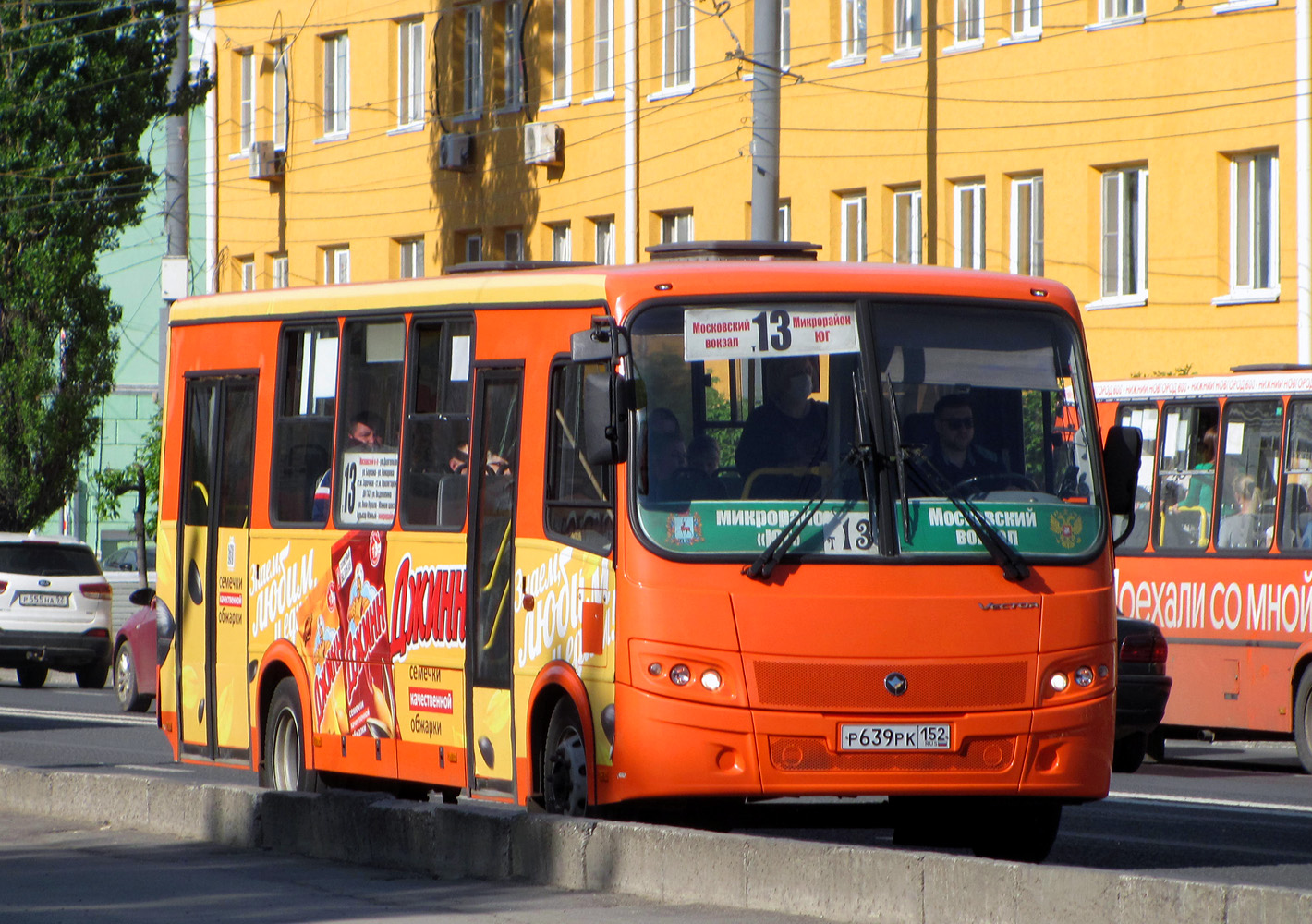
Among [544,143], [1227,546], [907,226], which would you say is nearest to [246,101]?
[544,143]

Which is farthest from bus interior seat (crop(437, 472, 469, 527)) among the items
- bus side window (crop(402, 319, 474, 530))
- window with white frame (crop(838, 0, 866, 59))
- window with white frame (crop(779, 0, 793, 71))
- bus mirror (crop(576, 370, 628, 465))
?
window with white frame (crop(779, 0, 793, 71))

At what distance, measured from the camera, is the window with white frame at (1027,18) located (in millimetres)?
31188

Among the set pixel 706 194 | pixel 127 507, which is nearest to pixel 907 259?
pixel 706 194

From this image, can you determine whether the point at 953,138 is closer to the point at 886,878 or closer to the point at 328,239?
the point at 328,239

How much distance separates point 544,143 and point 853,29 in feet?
22.5

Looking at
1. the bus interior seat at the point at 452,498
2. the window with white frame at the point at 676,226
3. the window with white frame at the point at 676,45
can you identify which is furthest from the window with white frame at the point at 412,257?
the bus interior seat at the point at 452,498

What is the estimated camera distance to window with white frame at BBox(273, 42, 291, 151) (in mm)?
45750

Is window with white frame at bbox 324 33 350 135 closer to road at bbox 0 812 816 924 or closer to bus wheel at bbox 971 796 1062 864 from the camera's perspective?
road at bbox 0 812 816 924

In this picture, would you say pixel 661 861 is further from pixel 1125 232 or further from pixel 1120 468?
pixel 1125 232

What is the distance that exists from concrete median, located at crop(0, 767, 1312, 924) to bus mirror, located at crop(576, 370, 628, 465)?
154 cm

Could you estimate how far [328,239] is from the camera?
4472cm

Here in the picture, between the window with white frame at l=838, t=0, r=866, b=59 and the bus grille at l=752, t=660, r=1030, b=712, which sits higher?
the window with white frame at l=838, t=0, r=866, b=59

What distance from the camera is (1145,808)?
48.9 ft

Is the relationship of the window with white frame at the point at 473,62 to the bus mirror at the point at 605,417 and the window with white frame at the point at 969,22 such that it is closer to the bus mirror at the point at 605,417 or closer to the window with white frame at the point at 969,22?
the window with white frame at the point at 969,22
